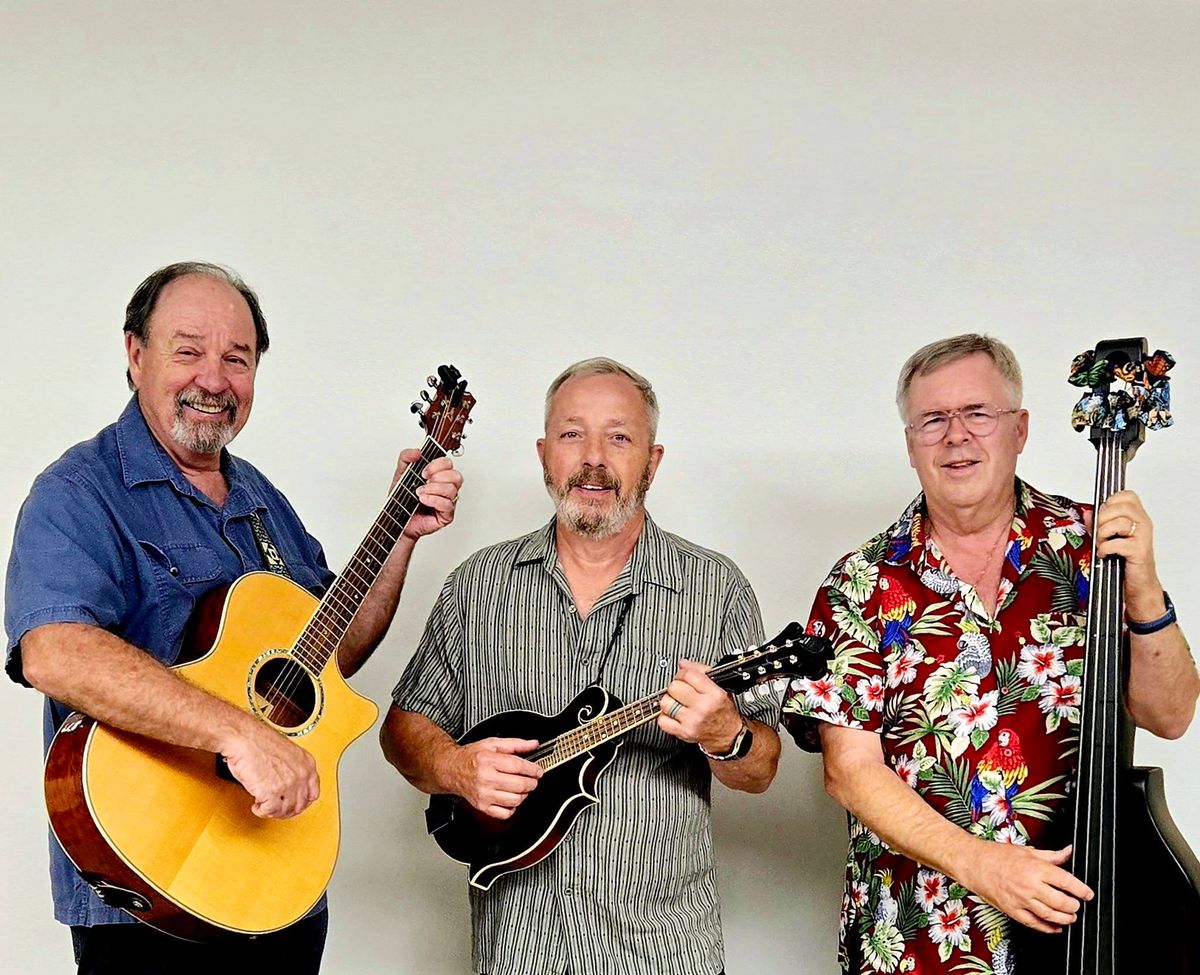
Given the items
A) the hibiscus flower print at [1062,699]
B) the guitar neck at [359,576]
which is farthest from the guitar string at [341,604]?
the hibiscus flower print at [1062,699]

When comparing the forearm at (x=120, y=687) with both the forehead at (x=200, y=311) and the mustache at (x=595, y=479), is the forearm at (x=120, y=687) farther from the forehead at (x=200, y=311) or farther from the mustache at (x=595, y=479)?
the mustache at (x=595, y=479)

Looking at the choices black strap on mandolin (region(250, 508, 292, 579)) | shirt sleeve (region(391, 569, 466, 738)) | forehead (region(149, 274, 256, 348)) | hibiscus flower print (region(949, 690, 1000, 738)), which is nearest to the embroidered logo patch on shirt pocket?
black strap on mandolin (region(250, 508, 292, 579))

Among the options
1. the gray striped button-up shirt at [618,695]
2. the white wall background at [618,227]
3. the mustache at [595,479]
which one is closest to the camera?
the gray striped button-up shirt at [618,695]

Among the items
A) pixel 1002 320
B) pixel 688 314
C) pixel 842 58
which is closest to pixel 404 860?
pixel 688 314

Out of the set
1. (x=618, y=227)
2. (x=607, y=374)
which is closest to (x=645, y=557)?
(x=607, y=374)

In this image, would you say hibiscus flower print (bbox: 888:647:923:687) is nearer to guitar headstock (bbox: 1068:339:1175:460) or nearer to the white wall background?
guitar headstock (bbox: 1068:339:1175:460)

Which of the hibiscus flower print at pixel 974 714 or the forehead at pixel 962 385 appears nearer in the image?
the hibiscus flower print at pixel 974 714

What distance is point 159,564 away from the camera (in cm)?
205

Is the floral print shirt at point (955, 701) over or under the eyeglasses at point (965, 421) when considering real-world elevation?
under

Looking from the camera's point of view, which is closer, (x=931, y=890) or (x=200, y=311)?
(x=931, y=890)

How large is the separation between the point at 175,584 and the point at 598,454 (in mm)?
797

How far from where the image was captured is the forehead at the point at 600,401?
243 cm

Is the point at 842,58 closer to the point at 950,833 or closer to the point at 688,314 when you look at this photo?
the point at 688,314

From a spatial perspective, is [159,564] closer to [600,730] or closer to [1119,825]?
[600,730]
